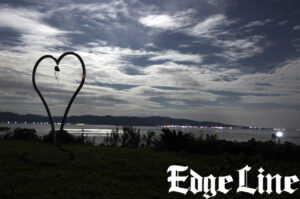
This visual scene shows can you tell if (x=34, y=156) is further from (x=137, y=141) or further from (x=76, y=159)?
(x=137, y=141)

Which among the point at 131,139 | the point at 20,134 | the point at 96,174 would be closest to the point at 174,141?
the point at 131,139

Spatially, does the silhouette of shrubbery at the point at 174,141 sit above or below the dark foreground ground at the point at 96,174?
above

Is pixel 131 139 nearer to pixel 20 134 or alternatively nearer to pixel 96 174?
pixel 20 134

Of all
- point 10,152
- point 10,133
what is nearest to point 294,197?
point 10,152

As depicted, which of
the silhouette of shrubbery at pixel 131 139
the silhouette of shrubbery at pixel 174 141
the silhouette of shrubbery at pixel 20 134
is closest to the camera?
the silhouette of shrubbery at pixel 174 141

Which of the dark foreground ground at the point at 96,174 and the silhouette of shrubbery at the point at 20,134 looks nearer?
the dark foreground ground at the point at 96,174

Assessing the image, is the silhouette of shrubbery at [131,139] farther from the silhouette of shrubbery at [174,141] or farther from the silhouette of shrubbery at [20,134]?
the silhouette of shrubbery at [20,134]

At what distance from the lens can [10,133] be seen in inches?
798

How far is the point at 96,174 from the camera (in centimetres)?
798

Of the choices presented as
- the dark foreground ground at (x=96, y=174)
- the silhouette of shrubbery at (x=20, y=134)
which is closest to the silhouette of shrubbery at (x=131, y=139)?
the silhouette of shrubbery at (x=20, y=134)

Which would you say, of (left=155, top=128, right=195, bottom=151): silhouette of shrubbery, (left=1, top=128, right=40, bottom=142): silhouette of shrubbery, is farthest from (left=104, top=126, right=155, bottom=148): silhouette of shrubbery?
(left=1, top=128, right=40, bottom=142): silhouette of shrubbery

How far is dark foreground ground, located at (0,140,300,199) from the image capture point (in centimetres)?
623

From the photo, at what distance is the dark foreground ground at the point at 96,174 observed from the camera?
20.5 feet

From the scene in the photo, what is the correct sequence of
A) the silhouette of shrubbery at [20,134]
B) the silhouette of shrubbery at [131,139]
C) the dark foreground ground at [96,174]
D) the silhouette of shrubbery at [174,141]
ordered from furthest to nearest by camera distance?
the silhouette of shrubbery at [20,134]
the silhouette of shrubbery at [131,139]
the silhouette of shrubbery at [174,141]
the dark foreground ground at [96,174]
